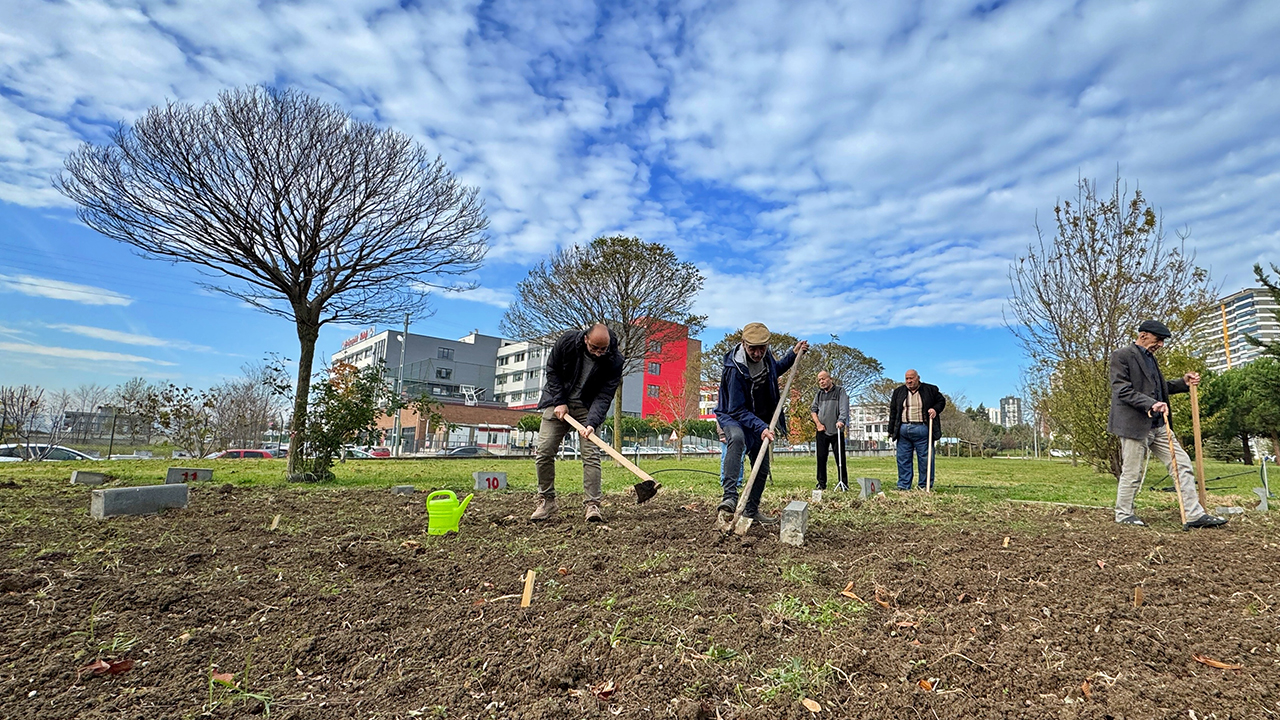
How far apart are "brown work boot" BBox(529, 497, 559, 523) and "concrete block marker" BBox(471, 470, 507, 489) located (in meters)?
2.69

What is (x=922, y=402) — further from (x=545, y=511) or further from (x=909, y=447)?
(x=545, y=511)

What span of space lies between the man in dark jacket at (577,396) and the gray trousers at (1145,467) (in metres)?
4.34

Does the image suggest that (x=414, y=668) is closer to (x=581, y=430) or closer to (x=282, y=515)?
(x=581, y=430)

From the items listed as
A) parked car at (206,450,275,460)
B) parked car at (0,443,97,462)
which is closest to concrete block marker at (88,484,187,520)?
parked car at (0,443,97,462)

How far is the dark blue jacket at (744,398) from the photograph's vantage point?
15.6 feet

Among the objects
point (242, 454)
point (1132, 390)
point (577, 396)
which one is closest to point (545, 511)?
point (577, 396)

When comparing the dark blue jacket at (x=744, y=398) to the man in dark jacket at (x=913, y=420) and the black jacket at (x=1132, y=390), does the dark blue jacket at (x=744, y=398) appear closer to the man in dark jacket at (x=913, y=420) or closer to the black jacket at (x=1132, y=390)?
the black jacket at (x=1132, y=390)

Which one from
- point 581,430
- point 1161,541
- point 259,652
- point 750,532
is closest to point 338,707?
point 259,652

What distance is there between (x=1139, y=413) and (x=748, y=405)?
140 inches

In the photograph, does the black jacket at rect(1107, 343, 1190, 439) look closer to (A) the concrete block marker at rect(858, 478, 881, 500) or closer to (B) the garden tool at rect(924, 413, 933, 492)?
(A) the concrete block marker at rect(858, 478, 881, 500)

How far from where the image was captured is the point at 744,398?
15.8ft

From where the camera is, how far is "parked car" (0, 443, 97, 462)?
18.5 m

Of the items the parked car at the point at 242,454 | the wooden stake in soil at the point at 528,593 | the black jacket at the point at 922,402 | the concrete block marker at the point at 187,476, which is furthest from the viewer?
the parked car at the point at 242,454

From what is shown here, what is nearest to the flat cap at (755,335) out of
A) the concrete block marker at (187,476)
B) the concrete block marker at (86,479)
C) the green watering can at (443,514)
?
the green watering can at (443,514)
